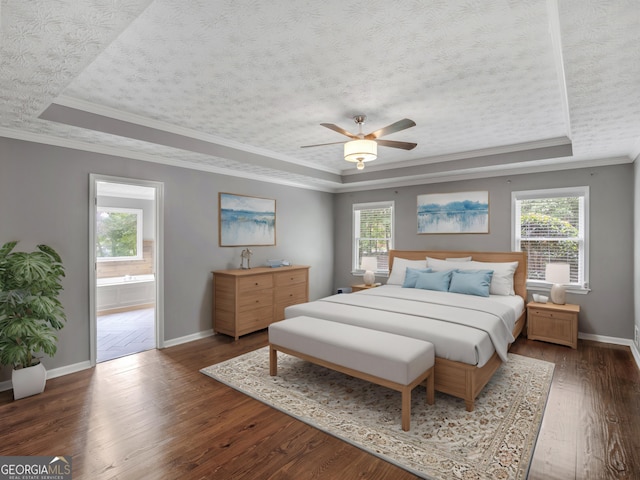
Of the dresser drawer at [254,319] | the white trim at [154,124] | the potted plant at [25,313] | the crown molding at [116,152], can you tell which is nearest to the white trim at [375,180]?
the crown molding at [116,152]

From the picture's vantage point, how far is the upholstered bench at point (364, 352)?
2461 mm

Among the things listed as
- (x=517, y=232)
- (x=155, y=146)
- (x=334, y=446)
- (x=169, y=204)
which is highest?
(x=155, y=146)

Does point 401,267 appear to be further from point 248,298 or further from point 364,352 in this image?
point 364,352

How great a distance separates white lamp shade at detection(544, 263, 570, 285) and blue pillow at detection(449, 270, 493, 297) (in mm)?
698

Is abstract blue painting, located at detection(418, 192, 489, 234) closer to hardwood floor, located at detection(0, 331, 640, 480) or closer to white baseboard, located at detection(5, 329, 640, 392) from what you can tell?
white baseboard, located at detection(5, 329, 640, 392)

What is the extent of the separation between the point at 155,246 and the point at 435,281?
3.81 meters

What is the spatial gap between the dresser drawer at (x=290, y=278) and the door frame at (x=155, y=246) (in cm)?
165

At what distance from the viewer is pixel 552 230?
468cm

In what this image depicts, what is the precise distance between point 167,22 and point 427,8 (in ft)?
4.71

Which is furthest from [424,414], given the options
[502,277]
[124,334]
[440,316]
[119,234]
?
[119,234]

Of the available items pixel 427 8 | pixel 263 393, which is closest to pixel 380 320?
pixel 263 393

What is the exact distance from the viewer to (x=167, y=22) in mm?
1864

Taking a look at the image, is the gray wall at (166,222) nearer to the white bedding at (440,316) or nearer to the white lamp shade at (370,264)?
the white lamp shade at (370,264)

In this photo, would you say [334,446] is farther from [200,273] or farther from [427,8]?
[200,273]
